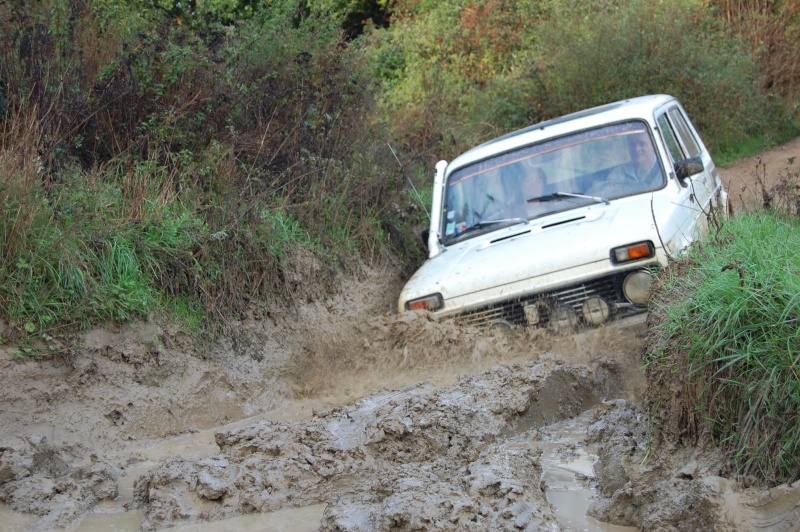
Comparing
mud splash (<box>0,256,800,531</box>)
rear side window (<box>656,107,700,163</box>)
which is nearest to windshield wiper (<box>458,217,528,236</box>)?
mud splash (<box>0,256,800,531</box>)

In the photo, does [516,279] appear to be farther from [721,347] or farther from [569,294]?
[721,347]

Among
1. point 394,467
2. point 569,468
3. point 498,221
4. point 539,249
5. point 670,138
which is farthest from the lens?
point 670,138

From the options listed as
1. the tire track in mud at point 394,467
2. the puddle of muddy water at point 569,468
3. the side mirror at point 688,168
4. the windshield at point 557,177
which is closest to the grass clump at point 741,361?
the puddle of muddy water at point 569,468

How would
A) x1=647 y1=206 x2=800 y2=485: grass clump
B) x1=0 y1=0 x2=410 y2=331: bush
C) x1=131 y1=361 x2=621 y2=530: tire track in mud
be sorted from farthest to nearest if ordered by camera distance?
x1=0 y1=0 x2=410 y2=331: bush → x1=131 y1=361 x2=621 y2=530: tire track in mud → x1=647 y1=206 x2=800 y2=485: grass clump

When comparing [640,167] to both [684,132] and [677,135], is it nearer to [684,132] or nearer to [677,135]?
[677,135]

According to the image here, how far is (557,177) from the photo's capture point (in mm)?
6809

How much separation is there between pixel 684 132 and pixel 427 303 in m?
3.17

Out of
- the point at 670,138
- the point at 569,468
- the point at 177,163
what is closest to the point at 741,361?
the point at 569,468

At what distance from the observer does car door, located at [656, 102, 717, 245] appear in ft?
19.9

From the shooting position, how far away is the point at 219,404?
599cm

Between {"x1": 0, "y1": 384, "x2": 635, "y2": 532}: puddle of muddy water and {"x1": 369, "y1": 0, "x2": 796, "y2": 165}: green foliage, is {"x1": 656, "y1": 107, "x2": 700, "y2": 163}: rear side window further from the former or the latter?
{"x1": 369, "y1": 0, "x2": 796, "y2": 165}: green foliage

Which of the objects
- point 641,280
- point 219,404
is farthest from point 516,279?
point 219,404

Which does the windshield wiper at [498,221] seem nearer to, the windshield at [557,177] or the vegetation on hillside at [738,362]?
the windshield at [557,177]

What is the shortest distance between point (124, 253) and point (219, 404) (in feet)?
3.93
